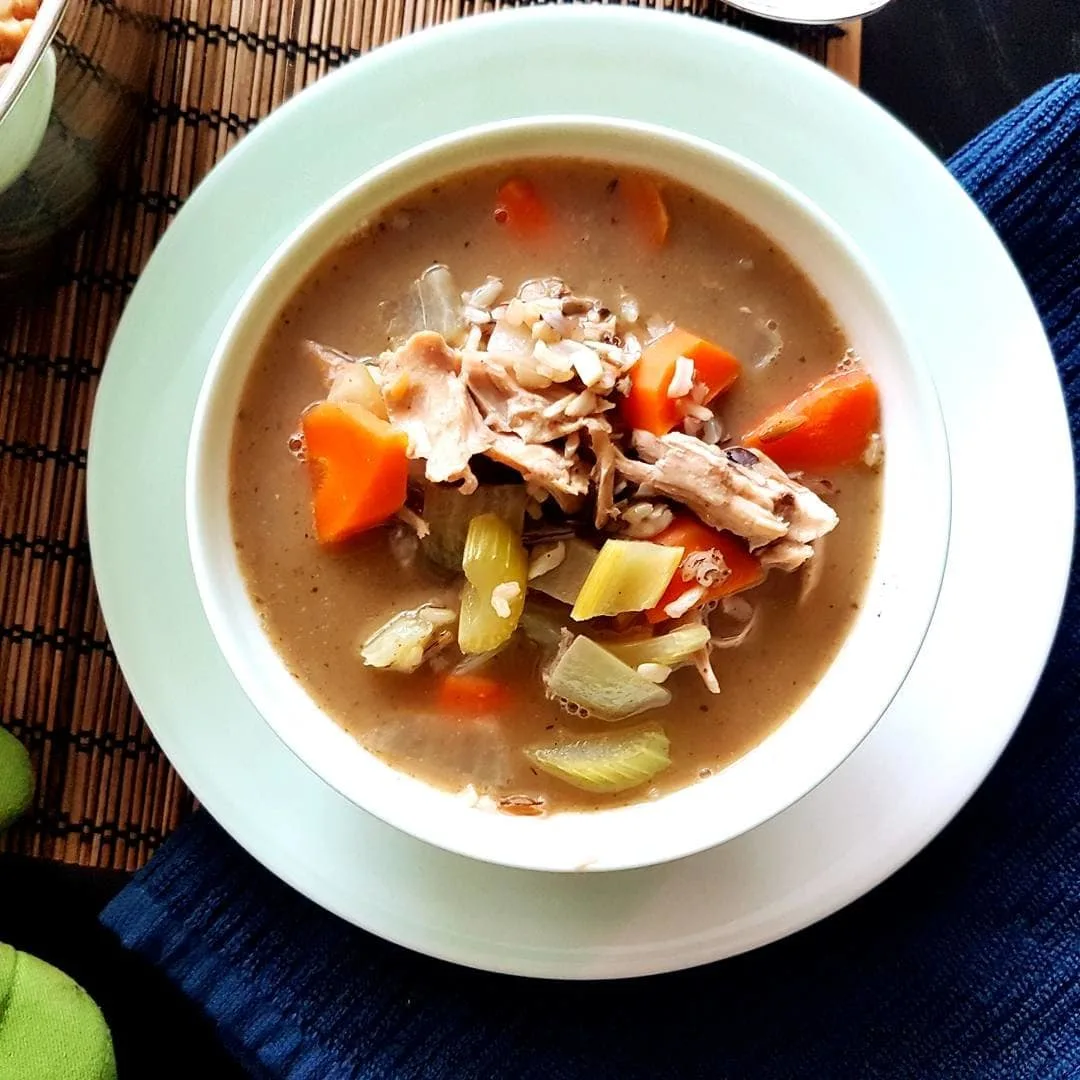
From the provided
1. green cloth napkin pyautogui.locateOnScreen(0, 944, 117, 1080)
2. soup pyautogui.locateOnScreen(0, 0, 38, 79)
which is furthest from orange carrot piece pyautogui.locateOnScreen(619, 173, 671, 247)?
green cloth napkin pyautogui.locateOnScreen(0, 944, 117, 1080)

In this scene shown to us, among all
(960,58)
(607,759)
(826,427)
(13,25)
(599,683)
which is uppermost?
(960,58)

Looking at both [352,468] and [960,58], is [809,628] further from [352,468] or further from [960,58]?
[960,58]

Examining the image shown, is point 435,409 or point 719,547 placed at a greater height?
point 435,409

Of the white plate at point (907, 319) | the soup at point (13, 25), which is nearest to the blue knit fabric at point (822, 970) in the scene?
the white plate at point (907, 319)

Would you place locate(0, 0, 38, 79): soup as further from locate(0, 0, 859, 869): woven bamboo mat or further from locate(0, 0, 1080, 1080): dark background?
locate(0, 0, 1080, 1080): dark background

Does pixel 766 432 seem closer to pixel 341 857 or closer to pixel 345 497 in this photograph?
pixel 345 497

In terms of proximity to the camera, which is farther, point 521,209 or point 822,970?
point 822,970

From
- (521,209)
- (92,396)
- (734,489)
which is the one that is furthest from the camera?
(92,396)

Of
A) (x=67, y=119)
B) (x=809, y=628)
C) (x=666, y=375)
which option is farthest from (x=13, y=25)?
(x=809, y=628)
